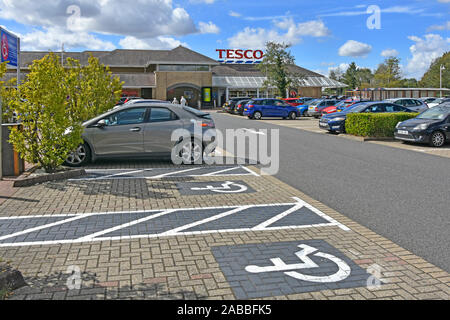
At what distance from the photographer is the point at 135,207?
746 centimetres

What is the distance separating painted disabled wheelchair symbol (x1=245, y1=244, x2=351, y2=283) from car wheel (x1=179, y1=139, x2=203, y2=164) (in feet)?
22.5

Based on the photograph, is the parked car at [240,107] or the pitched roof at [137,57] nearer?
the parked car at [240,107]

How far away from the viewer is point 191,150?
39.1 ft

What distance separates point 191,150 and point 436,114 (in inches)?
394

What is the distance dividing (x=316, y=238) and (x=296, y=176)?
4.63m

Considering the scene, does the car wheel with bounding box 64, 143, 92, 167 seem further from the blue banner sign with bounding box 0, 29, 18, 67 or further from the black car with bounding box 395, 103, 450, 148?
the black car with bounding box 395, 103, 450, 148

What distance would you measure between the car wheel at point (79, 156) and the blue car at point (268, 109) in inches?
928

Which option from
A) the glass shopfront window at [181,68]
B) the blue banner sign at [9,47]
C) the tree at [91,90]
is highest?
the glass shopfront window at [181,68]

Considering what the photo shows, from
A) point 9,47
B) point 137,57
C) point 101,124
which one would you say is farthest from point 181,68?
point 101,124

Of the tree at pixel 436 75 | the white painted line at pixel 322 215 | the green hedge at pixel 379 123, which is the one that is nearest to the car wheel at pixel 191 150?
the white painted line at pixel 322 215

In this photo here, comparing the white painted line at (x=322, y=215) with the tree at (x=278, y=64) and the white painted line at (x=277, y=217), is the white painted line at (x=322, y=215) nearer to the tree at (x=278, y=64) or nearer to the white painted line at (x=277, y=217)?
the white painted line at (x=277, y=217)

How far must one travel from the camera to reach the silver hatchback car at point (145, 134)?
11.5 meters

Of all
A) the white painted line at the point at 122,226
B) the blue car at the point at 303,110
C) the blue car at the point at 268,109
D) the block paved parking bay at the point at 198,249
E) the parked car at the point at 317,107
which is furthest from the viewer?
the blue car at the point at 303,110
